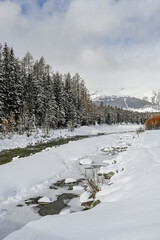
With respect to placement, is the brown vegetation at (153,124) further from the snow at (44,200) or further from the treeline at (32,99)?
the snow at (44,200)

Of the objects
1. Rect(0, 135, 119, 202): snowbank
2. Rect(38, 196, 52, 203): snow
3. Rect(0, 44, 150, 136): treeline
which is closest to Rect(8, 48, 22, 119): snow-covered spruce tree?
Rect(0, 44, 150, 136): treeline

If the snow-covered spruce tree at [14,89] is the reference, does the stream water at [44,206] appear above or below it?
below

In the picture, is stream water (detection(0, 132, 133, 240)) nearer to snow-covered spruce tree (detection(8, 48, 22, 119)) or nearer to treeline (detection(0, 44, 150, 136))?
treeline (detection(0, 44, 150, 136))

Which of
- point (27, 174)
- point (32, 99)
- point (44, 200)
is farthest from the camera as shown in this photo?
point (32, 99)

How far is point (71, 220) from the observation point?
3.42 meters

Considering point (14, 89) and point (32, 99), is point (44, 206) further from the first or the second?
point (32, 99)

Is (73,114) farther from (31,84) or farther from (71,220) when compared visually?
(71,220)

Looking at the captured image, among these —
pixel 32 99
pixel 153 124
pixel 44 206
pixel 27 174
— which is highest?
pixel 32 99

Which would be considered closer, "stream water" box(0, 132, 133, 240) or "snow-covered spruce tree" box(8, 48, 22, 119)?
"stream water" box(0, 132, 133, 240)

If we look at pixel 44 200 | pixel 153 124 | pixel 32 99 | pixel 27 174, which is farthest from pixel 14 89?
pixel 44 200

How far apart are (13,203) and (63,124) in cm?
3075

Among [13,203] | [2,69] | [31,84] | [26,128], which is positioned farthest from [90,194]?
[31,84]

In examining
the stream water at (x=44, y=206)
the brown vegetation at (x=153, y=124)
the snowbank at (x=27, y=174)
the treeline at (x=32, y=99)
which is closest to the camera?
the stream water at (x=44, y=206)

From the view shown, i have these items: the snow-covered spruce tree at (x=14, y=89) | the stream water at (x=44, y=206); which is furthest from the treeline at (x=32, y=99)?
the stream water at (x=44, y=206)
